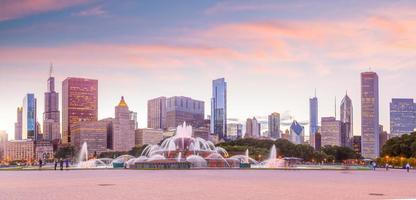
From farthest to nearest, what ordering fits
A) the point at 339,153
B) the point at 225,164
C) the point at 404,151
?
the point at 339,153, the point at 404,151, the point at 225,164

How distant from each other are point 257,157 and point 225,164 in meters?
60.8

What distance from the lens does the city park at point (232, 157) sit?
74.3m

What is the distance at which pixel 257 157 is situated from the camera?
135750 millimetres

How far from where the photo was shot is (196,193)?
25859mm

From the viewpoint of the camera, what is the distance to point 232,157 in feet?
323

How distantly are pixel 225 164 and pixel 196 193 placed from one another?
50274mm

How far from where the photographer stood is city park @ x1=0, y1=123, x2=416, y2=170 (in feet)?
244

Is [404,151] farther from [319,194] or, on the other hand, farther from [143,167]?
[319,194]

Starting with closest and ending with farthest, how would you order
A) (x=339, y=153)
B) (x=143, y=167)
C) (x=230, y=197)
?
(x=230, y=197) < (x=143, y=167) < (x=339, y=153)

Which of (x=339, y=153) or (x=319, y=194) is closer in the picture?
(x=319, y=194)

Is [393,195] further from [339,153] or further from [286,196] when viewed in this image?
[339,153]

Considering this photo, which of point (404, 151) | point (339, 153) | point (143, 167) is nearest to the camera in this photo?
point (143, 167)

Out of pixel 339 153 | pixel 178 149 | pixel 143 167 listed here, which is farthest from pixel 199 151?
pixel 339 153

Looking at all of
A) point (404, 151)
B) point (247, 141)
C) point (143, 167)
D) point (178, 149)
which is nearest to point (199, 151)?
point (178, 149)
